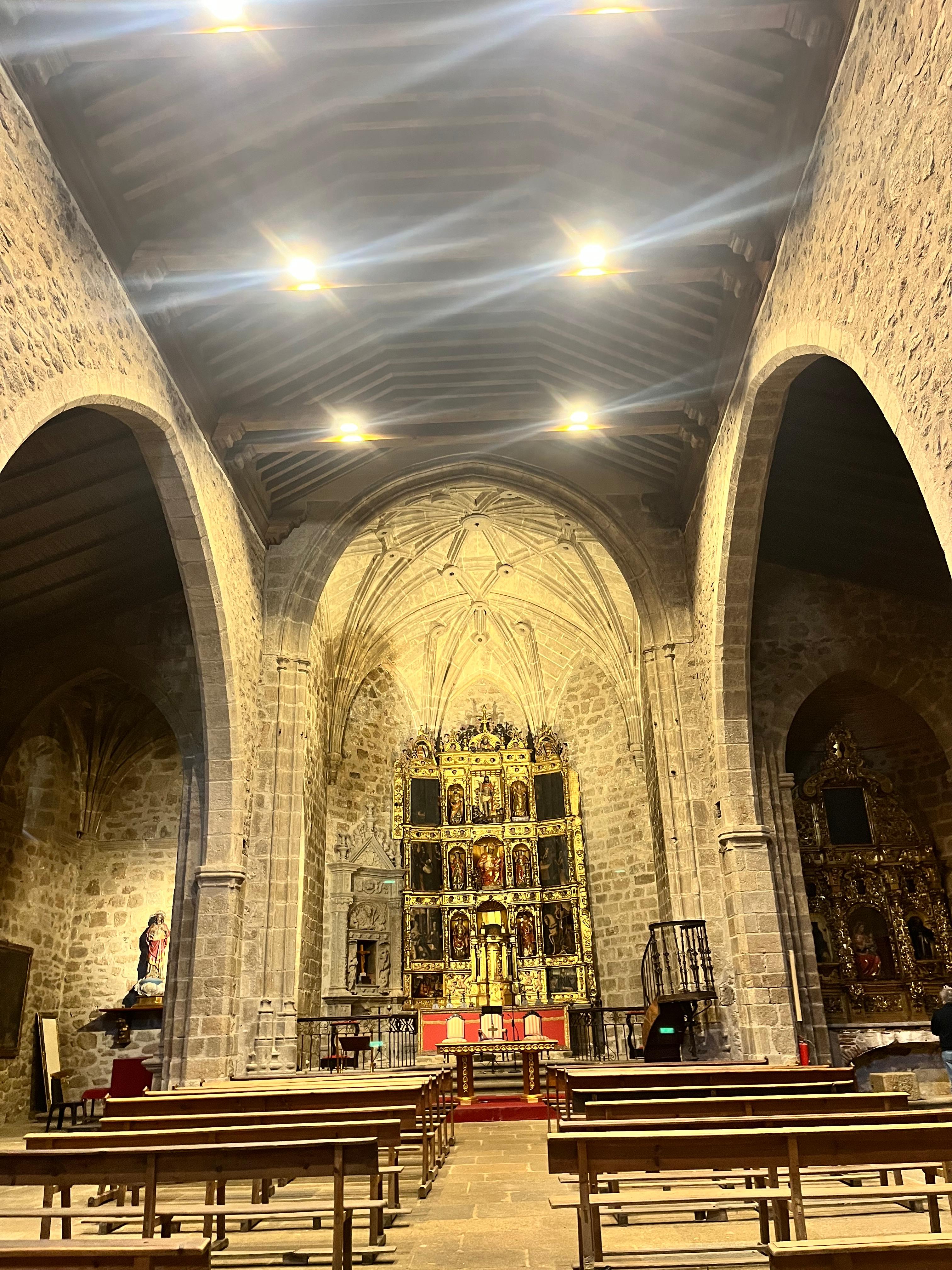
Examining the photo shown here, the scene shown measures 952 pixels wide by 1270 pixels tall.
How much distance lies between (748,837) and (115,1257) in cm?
828

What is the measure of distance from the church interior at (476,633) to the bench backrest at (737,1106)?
5 cm

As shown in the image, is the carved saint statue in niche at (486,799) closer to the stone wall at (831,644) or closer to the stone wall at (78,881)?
the stone wall at (78,881)

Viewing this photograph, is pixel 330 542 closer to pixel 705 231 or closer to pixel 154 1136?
pixel 705 231

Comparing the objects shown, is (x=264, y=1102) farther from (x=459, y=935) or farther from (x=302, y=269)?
(x=459, y=935)

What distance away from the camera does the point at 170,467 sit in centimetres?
880

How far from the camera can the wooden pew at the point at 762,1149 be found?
3.27m

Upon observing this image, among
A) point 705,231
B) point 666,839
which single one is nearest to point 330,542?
point 666,839

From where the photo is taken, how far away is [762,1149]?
3318 mm

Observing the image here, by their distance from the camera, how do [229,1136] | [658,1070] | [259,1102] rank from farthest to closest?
[658,1070], [259,1102], [229,1136]

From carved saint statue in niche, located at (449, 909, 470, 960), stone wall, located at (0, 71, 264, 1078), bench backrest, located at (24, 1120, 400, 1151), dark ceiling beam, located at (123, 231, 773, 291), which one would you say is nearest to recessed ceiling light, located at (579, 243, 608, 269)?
dark ceiling beam, located at (123, 231, 773, 291)

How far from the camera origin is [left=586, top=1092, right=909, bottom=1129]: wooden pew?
4.67 metres

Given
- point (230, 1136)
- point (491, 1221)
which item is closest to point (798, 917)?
point (491, 1221)

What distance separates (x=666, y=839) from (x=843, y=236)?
7068 millimetres

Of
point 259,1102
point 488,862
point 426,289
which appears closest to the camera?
point 259,1102
